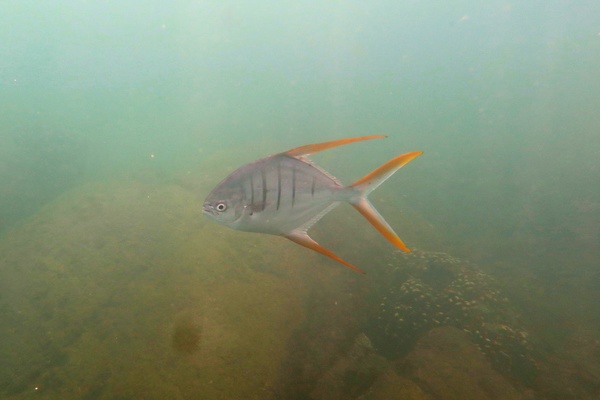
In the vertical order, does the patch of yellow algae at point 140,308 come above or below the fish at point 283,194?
below

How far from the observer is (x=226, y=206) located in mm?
1659

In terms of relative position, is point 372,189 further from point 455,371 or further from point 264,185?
point 455,371

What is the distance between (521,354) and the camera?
13.3 feet

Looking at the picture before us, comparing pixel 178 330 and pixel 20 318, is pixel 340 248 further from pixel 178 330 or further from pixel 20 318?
pixel 20 318

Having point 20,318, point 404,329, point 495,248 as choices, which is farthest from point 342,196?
point 495,248

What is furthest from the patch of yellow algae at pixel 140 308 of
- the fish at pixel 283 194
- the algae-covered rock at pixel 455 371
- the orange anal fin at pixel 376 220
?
the orange anal fin at pixel 376 220

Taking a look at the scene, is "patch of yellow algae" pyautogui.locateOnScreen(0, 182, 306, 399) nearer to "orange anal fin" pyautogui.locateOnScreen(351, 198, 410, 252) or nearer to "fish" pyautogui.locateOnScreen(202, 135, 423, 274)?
"fish" pyautogui.locateOnScreen(202, 135, 423, 274)

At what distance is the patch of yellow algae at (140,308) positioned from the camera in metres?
3.26

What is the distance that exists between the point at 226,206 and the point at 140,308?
11.5 ft

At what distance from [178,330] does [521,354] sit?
447 centimetres

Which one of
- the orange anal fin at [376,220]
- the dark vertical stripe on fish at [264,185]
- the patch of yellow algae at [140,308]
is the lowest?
the patch of yellow algae at [140,308]

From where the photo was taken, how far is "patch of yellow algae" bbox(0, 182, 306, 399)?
326 cm

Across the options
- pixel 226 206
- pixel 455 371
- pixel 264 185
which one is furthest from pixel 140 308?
pixel 455 371

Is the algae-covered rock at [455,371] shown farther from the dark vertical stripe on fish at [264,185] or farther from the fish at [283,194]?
the dark vertical stripe on fish at [264,185]
